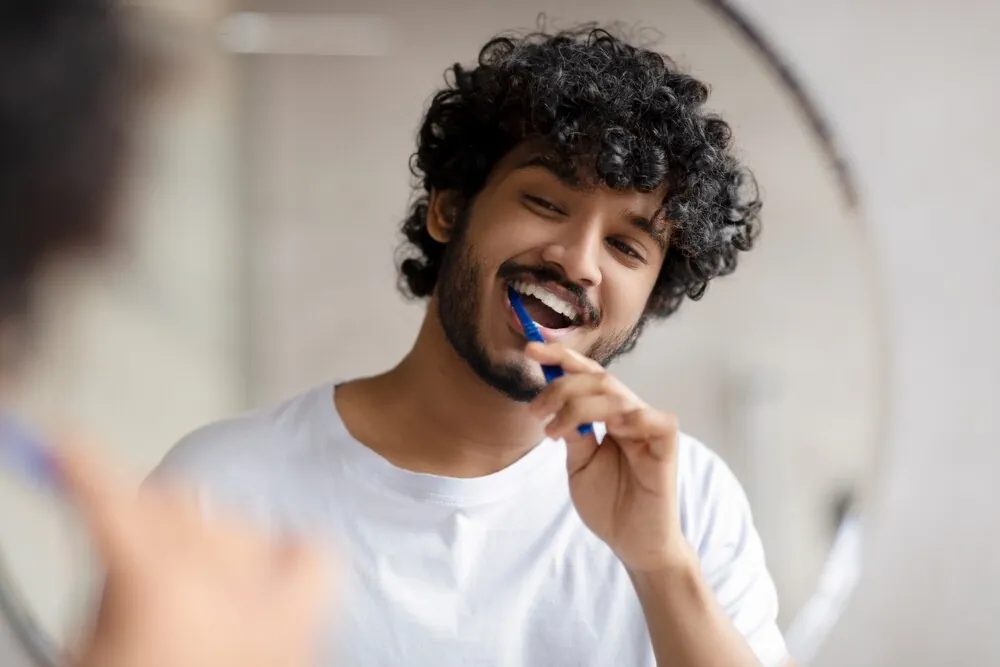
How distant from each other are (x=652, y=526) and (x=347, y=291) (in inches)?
6.6

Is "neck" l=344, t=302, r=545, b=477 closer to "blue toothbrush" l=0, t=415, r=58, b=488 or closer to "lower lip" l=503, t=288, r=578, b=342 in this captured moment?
"lower lip" l=503, t=288, r=578, b=342

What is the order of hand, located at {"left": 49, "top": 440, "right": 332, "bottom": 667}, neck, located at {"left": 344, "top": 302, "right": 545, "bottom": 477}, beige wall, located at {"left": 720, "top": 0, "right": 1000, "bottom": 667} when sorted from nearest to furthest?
hand, located at {"left": 49, "top": 440, "right": 332, "bottom": 667}, neck, located at {"left": 344, "top": 302, "right": 545, "bottom": 477}, beige wall, located at {"left": 720, "top": 0, "right": 1000, "bottom": 667}

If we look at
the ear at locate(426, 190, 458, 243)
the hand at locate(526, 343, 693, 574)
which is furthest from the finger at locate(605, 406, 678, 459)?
the ear at locate(426, 190, 458, 243)

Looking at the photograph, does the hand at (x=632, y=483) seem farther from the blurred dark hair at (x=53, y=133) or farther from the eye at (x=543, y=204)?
the blurred dark hair at (x=53, y=133)

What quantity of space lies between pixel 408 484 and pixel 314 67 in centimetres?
19

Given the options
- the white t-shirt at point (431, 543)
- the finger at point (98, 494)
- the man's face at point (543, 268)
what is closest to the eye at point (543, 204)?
the man's face at point (543, 268)

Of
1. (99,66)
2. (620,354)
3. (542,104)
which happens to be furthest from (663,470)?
(99,66)

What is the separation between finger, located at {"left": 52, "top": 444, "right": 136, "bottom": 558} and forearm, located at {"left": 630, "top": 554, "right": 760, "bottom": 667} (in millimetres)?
214

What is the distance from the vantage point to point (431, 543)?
436mm

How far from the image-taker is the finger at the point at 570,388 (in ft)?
1.39

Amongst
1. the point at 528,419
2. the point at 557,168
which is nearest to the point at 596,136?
the point at 557,168

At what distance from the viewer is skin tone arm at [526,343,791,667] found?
44 centimetres

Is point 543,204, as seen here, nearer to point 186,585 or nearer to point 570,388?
point 570,388

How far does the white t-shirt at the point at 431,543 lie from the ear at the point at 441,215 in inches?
3.3
